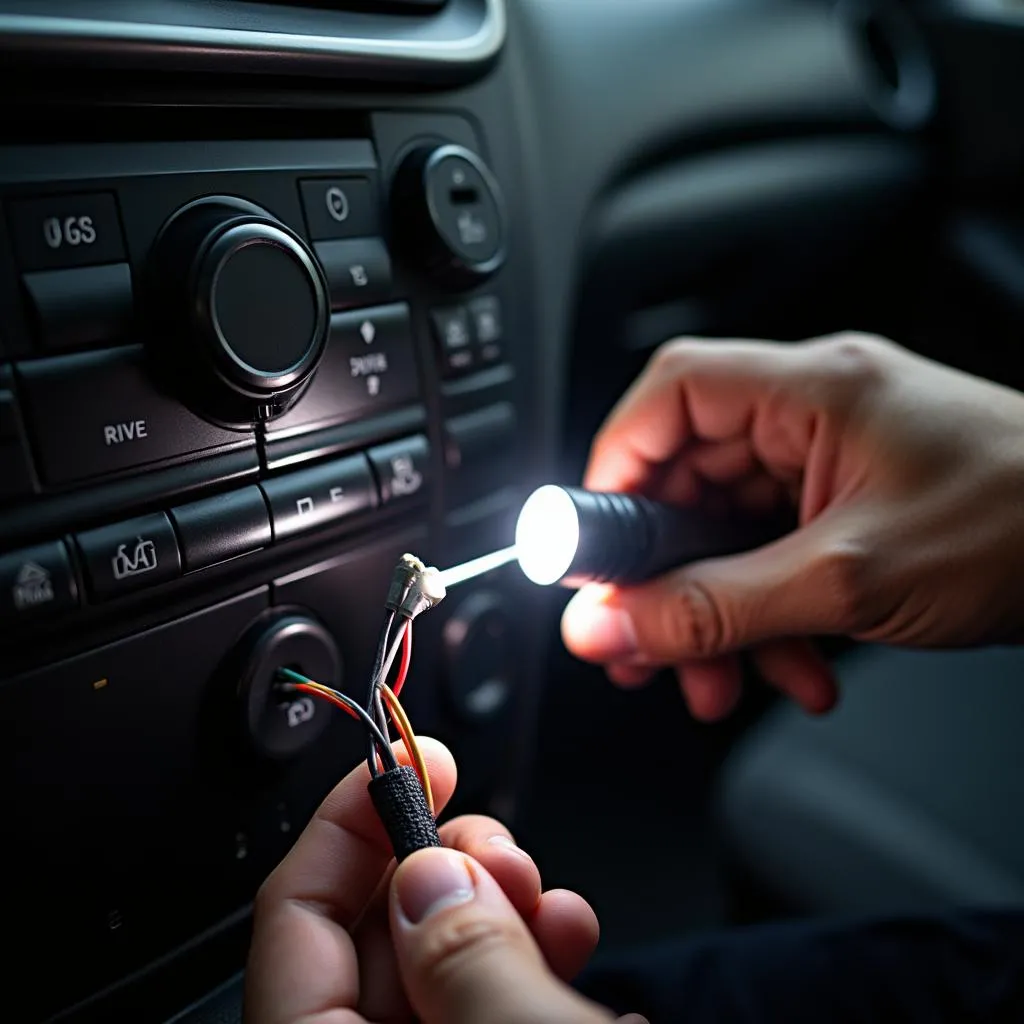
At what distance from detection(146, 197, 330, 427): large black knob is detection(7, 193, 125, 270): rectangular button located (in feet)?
0.06

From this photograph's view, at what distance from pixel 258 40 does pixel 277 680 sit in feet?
0.90

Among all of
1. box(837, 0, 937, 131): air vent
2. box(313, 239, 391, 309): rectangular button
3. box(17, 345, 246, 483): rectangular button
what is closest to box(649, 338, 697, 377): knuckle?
box(313, 239, 391, 309): rectangular button

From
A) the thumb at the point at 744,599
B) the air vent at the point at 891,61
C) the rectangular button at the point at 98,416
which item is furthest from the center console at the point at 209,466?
the air vent at the point at 891,61

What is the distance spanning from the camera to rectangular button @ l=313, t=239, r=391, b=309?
1.63 feet

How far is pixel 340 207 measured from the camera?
507 mm

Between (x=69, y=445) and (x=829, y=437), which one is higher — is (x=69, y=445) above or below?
above

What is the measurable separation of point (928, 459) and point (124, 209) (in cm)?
41

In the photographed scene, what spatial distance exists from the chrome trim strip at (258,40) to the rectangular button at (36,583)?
0.58 ft

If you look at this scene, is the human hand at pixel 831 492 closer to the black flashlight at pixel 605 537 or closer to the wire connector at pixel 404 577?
the black flashlight at pixel 605 537

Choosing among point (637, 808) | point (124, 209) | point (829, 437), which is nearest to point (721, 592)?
point (829, 437)

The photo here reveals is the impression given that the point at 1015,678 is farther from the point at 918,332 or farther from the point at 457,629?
the point at 457,629

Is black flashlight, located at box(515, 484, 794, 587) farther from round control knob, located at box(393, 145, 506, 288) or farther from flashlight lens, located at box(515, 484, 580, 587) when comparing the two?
round control knob, located at box(393, 145, 506, 288)

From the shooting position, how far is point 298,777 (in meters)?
0.54

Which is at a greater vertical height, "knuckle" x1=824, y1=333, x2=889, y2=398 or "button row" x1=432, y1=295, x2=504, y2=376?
"button row" x1=432, y1=295, x2=504, y2=376
